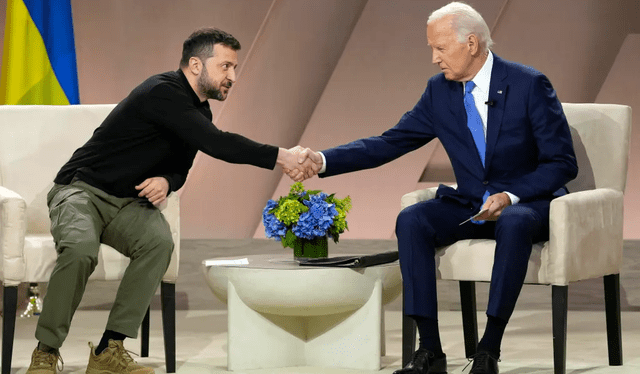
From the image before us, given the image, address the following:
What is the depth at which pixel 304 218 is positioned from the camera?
3.40 m

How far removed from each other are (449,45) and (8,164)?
1.76 meters

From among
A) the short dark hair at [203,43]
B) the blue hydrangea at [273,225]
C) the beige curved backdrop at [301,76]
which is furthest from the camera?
the beige curved backdrop at [301,76]

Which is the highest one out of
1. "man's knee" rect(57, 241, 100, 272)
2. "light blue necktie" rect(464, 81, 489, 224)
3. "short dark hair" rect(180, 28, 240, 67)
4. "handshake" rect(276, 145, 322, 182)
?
"short dark hair" rect(180, 28, 240, 67)

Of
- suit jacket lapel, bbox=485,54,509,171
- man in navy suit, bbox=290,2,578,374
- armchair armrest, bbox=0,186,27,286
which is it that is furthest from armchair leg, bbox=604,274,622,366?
armchair armrest, bbox=0,186,27,286

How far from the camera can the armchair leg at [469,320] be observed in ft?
12.1

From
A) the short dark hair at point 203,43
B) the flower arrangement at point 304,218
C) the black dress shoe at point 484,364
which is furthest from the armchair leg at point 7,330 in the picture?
the black dress shoe at point 484,364

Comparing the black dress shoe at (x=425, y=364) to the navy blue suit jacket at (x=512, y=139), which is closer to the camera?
the black dress shoe at (x=425, y=364)

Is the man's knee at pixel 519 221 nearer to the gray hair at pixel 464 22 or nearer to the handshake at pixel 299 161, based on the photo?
the gray hair at pixel 464 22

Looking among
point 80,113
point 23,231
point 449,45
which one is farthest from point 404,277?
point 80,113

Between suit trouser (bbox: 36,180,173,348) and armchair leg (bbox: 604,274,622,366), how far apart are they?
156 centimetres

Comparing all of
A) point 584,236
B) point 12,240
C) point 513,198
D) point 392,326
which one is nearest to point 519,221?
point 513,198

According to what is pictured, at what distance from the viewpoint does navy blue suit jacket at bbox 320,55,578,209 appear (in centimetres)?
328

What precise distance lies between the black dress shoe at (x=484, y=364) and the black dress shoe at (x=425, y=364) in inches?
6.4

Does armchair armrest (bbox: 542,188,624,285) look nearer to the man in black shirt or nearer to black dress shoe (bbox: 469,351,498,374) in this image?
black dress shoe (bbox: 469,351,498,374)
